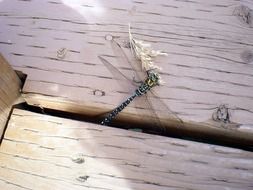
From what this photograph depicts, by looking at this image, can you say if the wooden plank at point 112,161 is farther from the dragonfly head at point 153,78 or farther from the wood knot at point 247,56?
the wood knot at point 247,56

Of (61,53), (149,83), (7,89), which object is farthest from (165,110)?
(7,89)

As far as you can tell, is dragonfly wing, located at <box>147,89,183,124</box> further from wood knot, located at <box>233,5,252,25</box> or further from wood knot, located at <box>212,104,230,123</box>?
wood knot, located at <box>233,5,252,25</box>

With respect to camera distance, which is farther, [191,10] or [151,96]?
[191,10]

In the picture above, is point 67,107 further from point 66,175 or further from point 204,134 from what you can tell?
point 204,134

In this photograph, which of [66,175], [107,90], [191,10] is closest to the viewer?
[66,175]

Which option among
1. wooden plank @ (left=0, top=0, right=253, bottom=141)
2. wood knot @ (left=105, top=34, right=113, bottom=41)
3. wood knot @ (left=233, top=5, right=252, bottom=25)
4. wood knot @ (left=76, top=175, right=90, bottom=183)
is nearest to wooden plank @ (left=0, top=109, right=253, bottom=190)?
wood knot @ (left=76, top=175, right=90, bottom=183)

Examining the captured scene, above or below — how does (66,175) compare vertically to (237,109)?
below

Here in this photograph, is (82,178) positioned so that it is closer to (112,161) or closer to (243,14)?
(112,161)

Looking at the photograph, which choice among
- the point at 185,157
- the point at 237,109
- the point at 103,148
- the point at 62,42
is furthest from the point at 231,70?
the point at 62,42

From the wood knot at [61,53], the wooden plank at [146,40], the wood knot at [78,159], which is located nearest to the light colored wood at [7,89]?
the wooden plank at [146,40]
